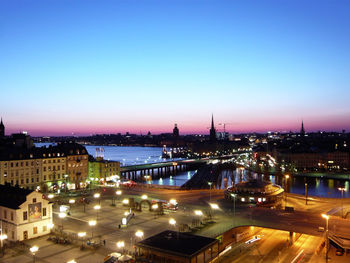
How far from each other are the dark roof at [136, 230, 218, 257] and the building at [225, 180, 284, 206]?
2184 centimetres

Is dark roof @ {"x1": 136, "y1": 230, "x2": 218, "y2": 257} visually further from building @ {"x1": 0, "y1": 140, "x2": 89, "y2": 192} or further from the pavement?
building @ {"x1": 0, "y1": 140, "x2": 89, "y2": 192}

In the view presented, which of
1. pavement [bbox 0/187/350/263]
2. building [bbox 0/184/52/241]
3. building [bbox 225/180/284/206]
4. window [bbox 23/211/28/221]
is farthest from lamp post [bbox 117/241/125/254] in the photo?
building [bbox 225/180/284/206]

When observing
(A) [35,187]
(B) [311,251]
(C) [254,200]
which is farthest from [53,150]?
(B) [311,251]

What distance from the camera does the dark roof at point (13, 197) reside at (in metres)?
29.8

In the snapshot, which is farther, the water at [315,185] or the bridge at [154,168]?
the bridge at [154,168]

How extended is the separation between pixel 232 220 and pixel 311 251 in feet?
26.4

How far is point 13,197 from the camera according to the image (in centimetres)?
3111

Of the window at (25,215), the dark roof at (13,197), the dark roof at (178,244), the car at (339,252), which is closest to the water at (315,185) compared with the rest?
the car at (339,252)

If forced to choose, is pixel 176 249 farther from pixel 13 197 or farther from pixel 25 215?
pixel 13 197

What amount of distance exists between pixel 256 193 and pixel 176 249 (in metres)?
28.0

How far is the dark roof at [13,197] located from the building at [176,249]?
13318 mm

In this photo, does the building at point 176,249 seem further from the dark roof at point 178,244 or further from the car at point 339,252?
the car at point 339,252

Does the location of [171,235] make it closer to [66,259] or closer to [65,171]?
[66,259]

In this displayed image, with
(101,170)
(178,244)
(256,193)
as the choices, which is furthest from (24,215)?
(101,170)
